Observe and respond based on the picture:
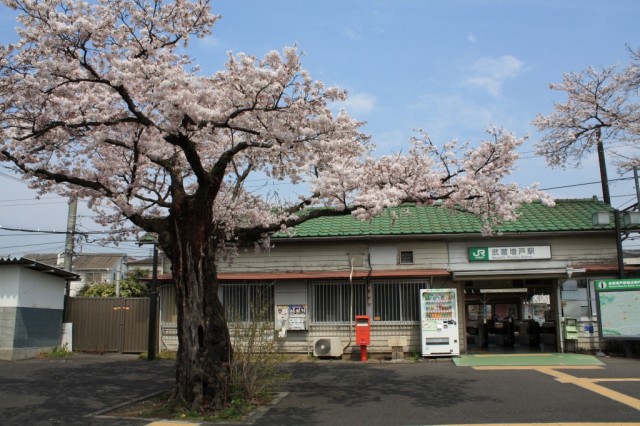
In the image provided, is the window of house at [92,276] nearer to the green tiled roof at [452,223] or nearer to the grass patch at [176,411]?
the green tiled roof at [452,223]

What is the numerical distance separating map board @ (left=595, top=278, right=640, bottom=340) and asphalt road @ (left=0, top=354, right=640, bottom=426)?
85cm

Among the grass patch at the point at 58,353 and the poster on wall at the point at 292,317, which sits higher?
the poster on wall at the point at 292,317

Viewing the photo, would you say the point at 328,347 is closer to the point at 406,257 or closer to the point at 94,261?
the point at 406,257

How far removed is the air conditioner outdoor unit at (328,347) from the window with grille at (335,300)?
2.66ft

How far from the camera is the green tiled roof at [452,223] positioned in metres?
17.9

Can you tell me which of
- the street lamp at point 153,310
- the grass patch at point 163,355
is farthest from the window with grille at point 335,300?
the street lamp at point 153,310

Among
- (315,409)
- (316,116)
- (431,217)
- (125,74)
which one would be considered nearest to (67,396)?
(315,409)

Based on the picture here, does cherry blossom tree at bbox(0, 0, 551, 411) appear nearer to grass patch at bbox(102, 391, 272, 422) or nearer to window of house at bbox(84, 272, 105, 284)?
grass patch at bbox(102, 391, 272, 422)

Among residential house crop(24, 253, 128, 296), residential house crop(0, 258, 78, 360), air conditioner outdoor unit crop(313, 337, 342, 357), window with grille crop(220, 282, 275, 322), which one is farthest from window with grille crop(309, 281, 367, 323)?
residential house crop(24, 253, 128, 296)

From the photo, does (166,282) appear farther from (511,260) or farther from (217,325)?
(511,260)

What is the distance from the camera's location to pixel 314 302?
18688mm

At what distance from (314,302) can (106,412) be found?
9.98m

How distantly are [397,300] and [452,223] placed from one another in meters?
3.30

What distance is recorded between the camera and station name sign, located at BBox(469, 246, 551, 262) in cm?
1781
